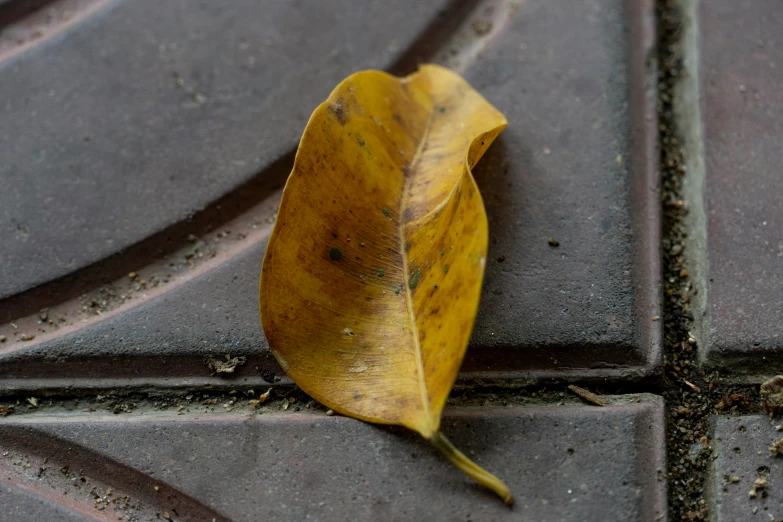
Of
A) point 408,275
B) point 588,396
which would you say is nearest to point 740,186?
point 588,396

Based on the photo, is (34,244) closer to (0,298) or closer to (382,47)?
(0,298)

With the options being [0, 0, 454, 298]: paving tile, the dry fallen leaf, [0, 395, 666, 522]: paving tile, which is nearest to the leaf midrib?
the dry fallen leaf

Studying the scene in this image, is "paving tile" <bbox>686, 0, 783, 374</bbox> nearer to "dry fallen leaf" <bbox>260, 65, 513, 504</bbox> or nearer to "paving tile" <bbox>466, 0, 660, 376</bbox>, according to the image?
"paving tile" <bbox>466, 0, 660, 376</bbox>

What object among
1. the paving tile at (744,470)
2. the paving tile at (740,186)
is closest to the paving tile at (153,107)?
the paving tile at (740,186)

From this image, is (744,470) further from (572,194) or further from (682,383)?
(572,194)

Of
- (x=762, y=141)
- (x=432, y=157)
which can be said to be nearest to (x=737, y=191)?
(x=762, y=141)

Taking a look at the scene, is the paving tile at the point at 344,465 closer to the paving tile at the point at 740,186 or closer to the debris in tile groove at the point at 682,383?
the debris in tile groove at the point at 682,383
